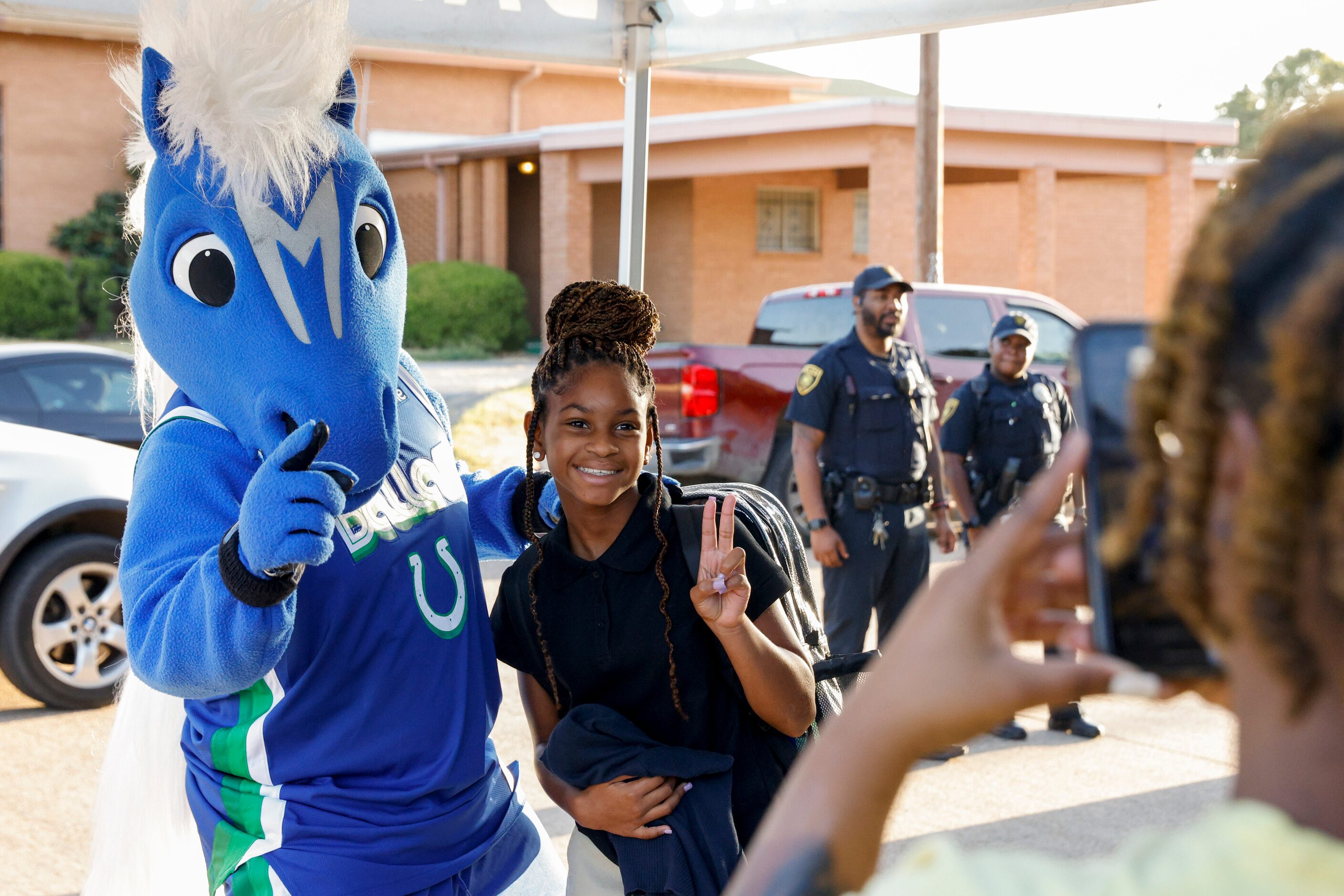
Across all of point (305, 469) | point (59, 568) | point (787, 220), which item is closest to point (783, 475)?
point (59, 568)

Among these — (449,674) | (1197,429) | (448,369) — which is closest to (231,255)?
(449,674)

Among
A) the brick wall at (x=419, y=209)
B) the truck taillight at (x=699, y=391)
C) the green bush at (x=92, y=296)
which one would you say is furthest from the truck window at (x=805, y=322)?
the green bush at (x=92, y=296)

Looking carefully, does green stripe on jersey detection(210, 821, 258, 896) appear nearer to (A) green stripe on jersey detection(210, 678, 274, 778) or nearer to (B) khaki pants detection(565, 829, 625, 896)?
(A) green stripe on jersey detection(210, 678, 274, 778)

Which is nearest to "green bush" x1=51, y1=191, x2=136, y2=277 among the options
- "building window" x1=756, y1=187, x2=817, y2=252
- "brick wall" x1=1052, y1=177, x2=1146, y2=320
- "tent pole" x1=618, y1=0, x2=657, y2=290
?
"building window" x1=756, y1=187, x2=817, y2=252

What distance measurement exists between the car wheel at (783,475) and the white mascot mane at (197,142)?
6.92 metres

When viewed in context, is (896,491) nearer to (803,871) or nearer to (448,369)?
(803,871)

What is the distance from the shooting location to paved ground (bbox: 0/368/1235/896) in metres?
4.22

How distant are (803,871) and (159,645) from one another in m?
1.30

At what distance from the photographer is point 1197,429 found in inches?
30.5

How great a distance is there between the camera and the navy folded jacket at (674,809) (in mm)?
2078

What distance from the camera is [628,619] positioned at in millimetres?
2197

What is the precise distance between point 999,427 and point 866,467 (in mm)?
751

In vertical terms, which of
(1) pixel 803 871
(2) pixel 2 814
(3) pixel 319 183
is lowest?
(2) pixel 2 814

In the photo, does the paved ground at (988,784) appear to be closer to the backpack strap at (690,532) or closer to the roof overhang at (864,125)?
the backpack strap at (690,532)
